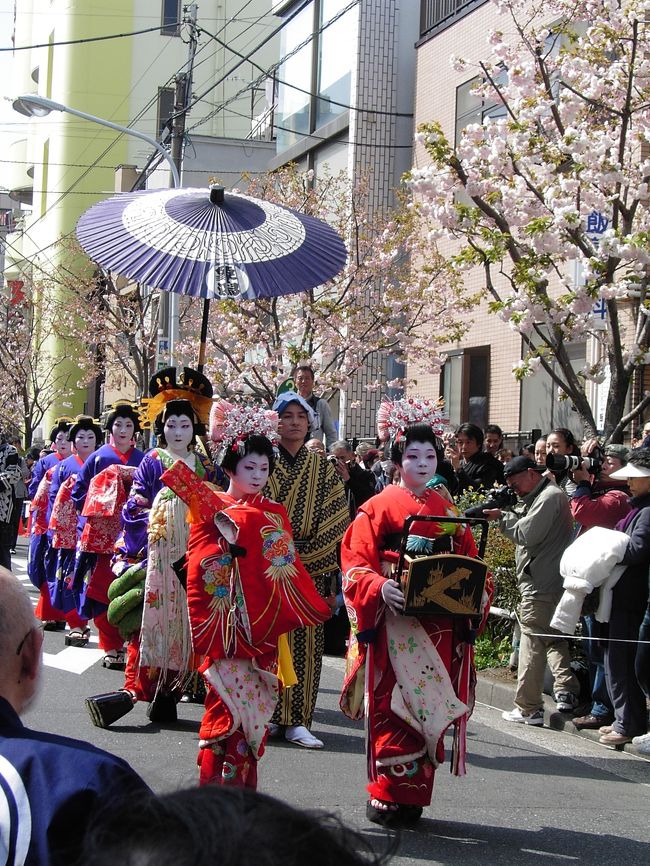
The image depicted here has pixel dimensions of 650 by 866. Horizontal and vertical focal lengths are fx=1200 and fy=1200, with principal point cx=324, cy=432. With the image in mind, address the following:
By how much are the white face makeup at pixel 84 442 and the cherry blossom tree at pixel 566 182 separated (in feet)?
12.1

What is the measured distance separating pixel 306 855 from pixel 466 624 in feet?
15.0

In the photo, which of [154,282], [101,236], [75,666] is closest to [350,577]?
[154,282]

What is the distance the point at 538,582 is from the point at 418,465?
2767 mm

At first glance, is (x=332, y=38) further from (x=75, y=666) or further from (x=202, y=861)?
(x=202, y=861)

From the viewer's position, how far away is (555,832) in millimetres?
5402

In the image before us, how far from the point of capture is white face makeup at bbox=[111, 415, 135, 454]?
9602mm

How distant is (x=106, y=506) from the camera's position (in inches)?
372

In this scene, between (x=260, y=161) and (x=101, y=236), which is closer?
(x=101, y=236)

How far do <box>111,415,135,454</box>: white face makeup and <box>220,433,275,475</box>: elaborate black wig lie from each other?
154 inches

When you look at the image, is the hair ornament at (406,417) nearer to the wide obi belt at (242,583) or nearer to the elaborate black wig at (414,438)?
the elaborate black wig at (414,438)

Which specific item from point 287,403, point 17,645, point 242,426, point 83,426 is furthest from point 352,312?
point 17,645

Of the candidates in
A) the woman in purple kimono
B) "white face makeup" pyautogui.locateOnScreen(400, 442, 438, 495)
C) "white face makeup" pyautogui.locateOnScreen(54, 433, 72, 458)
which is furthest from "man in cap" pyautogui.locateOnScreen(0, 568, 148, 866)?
"white face makeup" pyautogui.locateOnScreen(54, 433, 72, 458)

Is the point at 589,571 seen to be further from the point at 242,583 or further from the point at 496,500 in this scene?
the point at 242,583

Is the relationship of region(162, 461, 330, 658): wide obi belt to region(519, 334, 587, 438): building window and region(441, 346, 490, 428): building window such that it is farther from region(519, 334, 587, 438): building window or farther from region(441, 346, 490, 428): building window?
region(441, 346, 490, 428): building window
